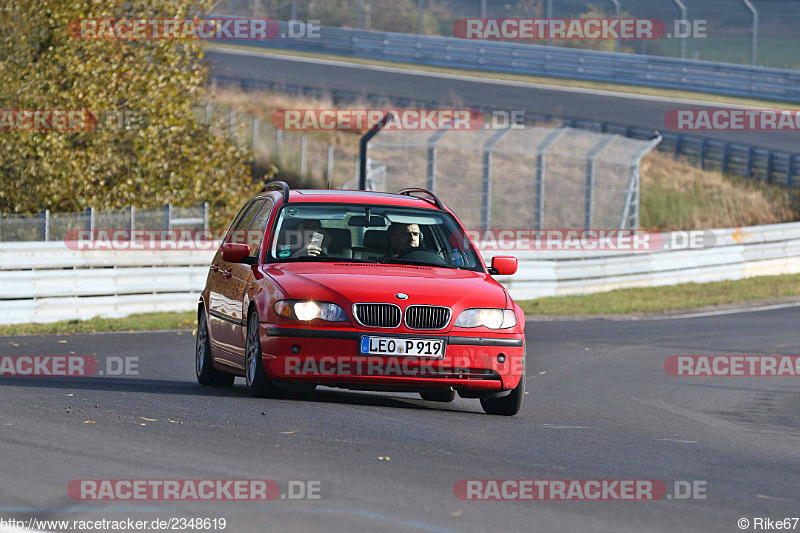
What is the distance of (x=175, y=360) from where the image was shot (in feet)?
45.5

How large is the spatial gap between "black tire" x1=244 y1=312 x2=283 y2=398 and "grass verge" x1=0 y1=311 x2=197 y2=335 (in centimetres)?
880

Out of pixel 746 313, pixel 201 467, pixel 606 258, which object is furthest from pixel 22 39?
pixel 201 467

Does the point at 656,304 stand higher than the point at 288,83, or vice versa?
the point at 288,83

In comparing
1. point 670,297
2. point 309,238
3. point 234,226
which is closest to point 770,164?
point 670,297

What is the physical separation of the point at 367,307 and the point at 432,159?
65.8 feet

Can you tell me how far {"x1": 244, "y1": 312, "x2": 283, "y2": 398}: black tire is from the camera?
8.88m

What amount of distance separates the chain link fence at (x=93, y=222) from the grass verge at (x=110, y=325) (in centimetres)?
205

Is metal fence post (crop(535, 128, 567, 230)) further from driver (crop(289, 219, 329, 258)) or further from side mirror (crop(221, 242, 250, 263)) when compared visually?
side mirror (crop(221, 242, 250, 263))

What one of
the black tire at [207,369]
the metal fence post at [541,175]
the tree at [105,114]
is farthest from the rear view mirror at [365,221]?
the metal fence post at [541,175]

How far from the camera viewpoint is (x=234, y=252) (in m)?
9.58

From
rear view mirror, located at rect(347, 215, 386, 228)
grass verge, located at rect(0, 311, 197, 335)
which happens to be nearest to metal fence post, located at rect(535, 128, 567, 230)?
grass verge, located at rect(0, 311, 197, 335)

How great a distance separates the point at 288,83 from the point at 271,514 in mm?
36756

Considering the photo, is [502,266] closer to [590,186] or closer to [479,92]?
[590,186]

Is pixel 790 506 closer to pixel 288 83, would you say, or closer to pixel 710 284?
pixel 710 284
